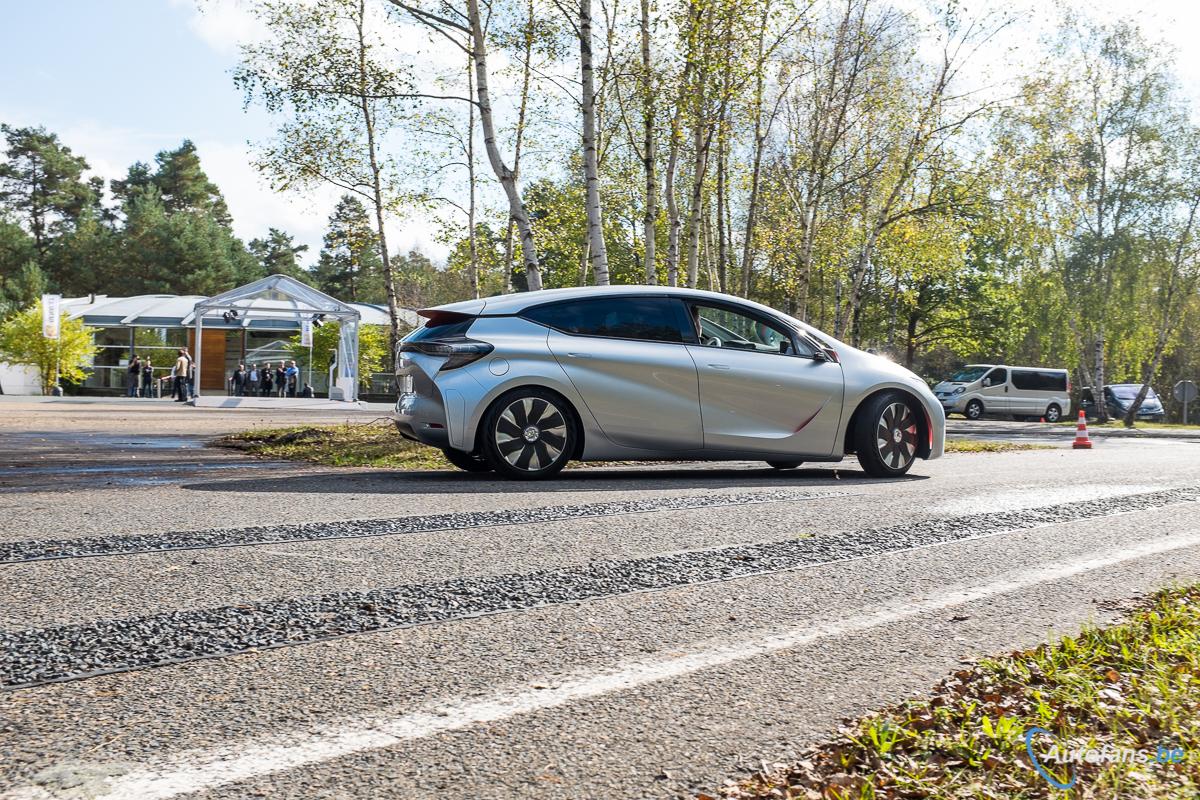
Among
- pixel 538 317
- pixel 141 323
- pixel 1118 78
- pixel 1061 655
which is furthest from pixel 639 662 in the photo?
pixel 141 323

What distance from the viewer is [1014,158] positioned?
27328 mm

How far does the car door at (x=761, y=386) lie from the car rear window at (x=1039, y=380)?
37284mm

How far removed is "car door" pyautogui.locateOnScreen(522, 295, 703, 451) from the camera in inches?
333

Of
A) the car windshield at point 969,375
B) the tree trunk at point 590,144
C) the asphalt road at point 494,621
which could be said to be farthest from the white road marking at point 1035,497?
the car windshield at point 969,375

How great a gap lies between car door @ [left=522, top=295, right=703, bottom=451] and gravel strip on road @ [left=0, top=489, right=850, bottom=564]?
4.54ft

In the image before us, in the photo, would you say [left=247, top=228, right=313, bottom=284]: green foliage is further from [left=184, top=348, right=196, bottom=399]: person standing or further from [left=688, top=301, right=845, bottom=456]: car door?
[left=688, top=301, right=845, bottom=456]: car door

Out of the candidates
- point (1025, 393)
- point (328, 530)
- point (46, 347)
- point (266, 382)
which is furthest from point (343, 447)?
point (1025, 393)

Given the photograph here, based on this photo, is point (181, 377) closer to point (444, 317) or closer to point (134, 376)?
point (134, 376)

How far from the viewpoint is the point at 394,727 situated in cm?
261

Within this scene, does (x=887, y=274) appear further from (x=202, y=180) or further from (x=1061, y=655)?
(x=202, y=180)

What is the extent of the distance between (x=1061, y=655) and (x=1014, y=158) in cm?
2679

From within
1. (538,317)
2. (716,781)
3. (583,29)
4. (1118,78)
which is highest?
(1118,78)

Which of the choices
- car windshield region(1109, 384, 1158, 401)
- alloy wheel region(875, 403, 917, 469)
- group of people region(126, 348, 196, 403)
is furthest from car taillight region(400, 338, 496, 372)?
car windshield region(1109, 384, 1158, 401)

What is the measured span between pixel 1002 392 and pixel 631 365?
3822 centimetres
